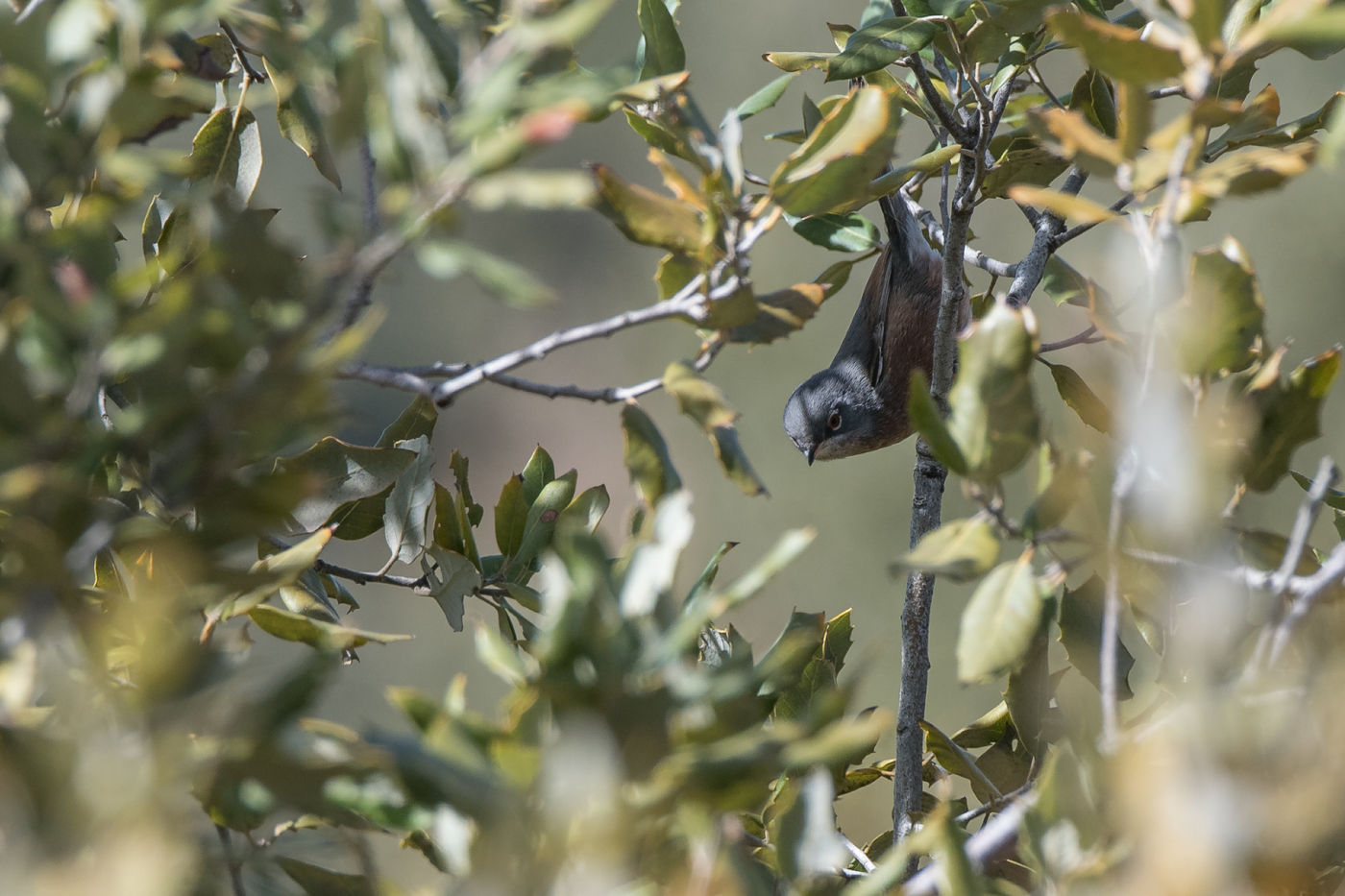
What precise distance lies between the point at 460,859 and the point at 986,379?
552 millimetres

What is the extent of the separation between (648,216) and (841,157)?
19 cm

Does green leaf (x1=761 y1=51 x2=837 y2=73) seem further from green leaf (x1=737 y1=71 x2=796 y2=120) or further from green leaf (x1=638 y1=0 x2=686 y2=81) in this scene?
green leaf (x1=638 y1=0 x2=686 y2=81)

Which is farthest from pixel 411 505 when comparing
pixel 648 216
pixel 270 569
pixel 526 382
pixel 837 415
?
pixel 837 415

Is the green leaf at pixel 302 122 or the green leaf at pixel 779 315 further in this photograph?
the green leaf at pixel 302 122

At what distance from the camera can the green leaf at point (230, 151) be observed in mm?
1499

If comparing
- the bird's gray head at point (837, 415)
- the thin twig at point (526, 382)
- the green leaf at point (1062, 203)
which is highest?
the green leaf at point (1062, 203)

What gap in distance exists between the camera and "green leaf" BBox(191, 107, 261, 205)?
4.92ft

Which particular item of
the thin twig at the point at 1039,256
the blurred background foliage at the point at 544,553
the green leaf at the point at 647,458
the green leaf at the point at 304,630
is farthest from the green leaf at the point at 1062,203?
the thin twig at the point at 1039,256

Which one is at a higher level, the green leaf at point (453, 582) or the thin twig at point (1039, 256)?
the thin twig at point (1039, 256)

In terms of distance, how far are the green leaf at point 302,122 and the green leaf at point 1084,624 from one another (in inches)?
40.8

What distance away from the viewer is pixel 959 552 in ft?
2.88

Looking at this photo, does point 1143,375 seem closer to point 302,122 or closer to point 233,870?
point 233,870

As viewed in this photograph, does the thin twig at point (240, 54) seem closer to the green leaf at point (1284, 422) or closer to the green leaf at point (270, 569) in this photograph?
the green leaf at point (270, 569)

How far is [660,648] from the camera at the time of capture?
28.1 inches
